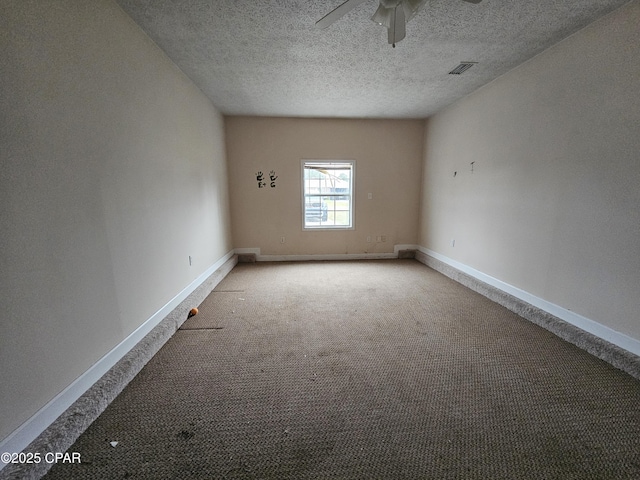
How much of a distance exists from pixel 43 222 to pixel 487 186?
154 inches

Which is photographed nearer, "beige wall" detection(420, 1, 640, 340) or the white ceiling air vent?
"beige wall" detection(420, 1, 640, 340)

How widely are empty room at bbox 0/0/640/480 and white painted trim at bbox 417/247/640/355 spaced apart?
3cm

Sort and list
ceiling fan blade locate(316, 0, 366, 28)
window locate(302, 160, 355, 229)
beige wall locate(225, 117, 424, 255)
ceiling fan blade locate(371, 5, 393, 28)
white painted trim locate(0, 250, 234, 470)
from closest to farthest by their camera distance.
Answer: white painted trim locate(0, 250, 234, 470)
ceiling fan blade locate(316, 0, 366, 28)
ceiling fan blade locate(371, 5, 393, 28)
beige wall locate(225, 117, 424, 255)
window locate(302, 160, 355, 229)

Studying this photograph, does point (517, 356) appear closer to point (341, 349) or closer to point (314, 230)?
point (341, 349)

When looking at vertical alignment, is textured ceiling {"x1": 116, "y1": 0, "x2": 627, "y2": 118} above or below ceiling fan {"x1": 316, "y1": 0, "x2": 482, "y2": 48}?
above

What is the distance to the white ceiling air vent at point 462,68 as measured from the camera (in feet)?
8.34

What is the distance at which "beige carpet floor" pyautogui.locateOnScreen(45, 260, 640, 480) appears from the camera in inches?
43.7

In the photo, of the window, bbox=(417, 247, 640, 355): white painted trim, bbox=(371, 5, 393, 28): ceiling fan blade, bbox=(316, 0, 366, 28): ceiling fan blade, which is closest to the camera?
bbox=(316, 0, 366, 28): ceiling fan blade

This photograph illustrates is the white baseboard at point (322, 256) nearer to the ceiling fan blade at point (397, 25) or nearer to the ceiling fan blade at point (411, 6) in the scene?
the ceiling fan blade at point (397, 25)

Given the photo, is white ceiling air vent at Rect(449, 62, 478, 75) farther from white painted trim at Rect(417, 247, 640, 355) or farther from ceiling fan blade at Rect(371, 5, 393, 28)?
white painted trim at Rect(417, 247, 640, 355)

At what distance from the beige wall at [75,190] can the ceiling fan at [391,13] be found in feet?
4.65

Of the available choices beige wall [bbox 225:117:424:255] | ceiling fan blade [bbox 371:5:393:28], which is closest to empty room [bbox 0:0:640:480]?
ceiling fan blade [bbox 371:5:393:28]

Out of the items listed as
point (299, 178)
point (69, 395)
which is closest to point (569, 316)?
point (69, 395)

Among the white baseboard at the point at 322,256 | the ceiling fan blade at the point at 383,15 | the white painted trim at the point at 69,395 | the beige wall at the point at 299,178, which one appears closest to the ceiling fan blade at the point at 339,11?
the ceiling fan blade at the point at 383,15
